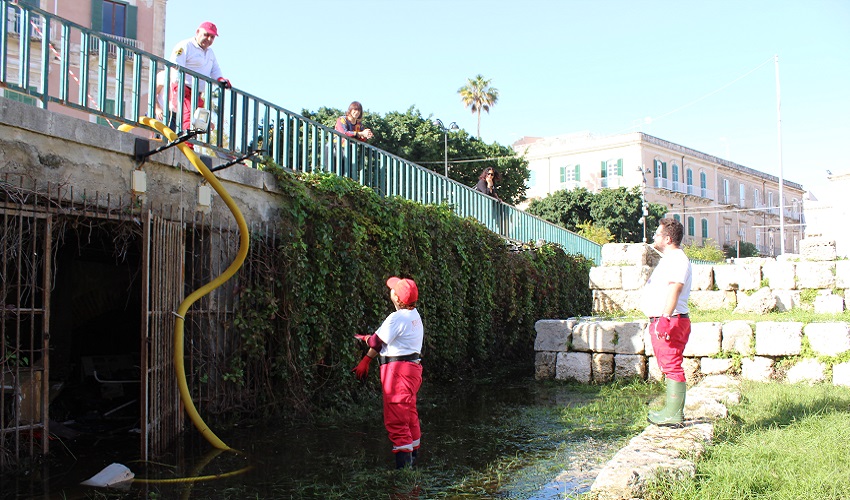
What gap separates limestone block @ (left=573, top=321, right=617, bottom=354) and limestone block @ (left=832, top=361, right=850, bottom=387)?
2.87 metres

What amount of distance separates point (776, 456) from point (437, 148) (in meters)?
24.3

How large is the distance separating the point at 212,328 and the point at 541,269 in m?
9.14

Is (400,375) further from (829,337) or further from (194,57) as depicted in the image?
(829,337)

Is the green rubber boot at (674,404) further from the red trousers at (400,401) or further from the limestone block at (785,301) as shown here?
the limestone block at (785,301)

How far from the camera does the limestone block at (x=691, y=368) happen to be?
31.1ft

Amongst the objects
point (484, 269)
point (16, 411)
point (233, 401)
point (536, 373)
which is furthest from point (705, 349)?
point (16, 411)

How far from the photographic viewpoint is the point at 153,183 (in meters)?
6.01

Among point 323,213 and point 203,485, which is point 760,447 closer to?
point 203,485

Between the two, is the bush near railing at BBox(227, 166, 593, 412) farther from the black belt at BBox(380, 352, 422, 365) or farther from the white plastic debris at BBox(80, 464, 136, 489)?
the black belt at BBox(380, 352, 422, 365)

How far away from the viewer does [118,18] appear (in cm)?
2520

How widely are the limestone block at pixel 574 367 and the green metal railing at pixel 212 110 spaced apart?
3.13 metres

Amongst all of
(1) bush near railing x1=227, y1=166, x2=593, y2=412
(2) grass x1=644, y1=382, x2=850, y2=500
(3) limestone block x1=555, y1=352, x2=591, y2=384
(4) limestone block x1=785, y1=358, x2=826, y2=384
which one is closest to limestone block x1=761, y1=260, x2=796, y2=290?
(4) limestone block x1=785, y1=358, x2=826, y2=384

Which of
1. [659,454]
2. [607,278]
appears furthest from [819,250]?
[659,454]

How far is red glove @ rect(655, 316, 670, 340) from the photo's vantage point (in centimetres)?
557
